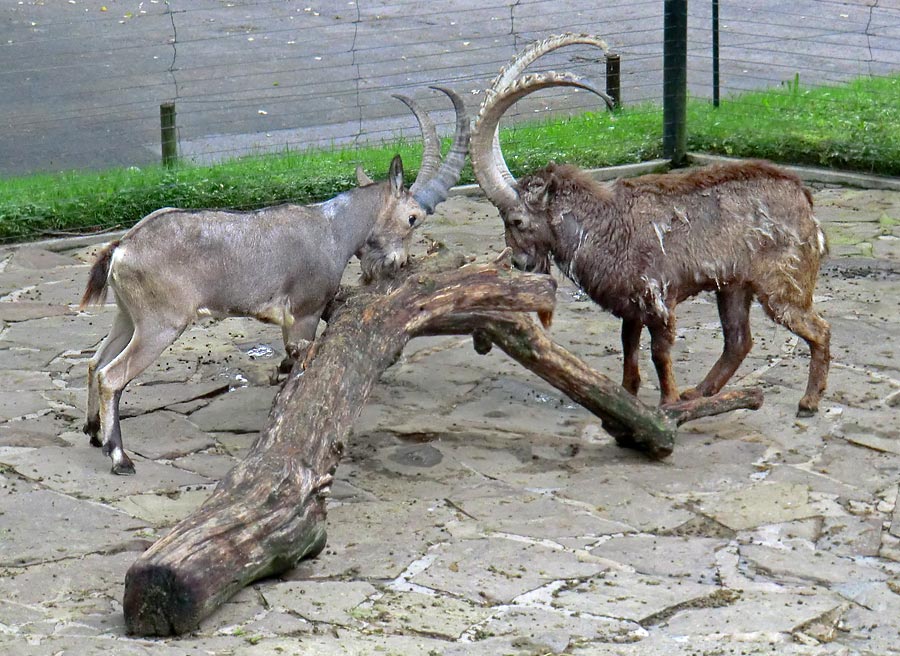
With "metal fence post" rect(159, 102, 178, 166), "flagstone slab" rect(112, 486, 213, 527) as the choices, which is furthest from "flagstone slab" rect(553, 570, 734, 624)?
"metal fence post" rect(159, 102, 178, 166)

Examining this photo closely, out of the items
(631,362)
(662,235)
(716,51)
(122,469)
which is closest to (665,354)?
(631,362)

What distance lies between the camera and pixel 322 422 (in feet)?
19.6

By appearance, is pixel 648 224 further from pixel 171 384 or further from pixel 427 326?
pixel 171 384

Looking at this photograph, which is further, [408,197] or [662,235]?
[408,197]

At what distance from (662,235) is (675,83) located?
18.6 feet

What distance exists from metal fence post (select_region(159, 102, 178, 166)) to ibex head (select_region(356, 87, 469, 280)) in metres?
4.55

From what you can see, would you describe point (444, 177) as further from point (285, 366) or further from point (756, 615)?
point (756, 615)

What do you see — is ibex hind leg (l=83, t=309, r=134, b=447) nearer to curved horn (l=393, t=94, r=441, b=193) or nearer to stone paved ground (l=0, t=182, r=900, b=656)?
stone paved ground (l=0, t=182, r=900, b=656)

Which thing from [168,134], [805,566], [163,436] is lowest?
[805,566]

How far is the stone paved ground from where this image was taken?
5.11 metres

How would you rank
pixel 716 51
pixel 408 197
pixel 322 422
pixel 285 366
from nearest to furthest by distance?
pixel 322 422, pixel 285 366, pixel 408 197, pixel 716 51

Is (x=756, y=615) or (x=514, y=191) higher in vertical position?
(x=514, y=191)

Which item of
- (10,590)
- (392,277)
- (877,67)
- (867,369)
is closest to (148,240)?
(392,277)

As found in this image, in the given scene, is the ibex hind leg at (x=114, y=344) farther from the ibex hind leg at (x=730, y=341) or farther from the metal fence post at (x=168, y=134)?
the metal fence post at (x=168, y=134)
